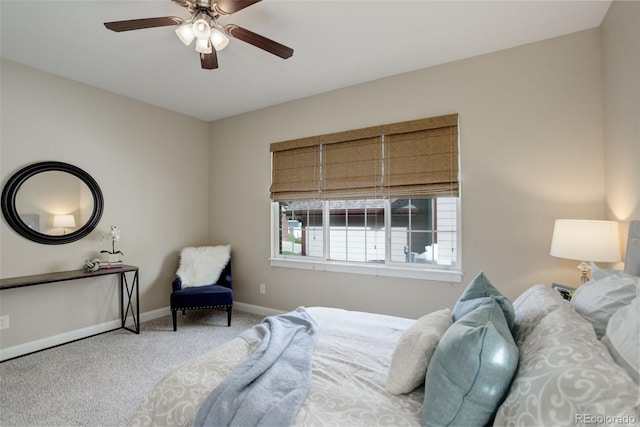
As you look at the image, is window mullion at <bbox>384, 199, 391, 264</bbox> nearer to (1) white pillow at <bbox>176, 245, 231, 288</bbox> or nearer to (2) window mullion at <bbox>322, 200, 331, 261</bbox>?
(2) window mullion at <bbox>322, 200, 331, 261</bbox>

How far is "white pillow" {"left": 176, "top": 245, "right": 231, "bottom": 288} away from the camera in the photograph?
387 centimetres

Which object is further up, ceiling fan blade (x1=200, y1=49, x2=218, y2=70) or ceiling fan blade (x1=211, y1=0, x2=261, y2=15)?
ceiling fan blade (x1=211, y1=0, x2=261, y2=15)

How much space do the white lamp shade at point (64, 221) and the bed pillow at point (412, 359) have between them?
3.46 meters

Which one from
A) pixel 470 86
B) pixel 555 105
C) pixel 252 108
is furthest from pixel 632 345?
pixel 252 108

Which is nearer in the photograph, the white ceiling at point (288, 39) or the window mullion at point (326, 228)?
the white ceiling at point (288, 39)

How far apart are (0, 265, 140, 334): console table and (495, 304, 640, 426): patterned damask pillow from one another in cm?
346

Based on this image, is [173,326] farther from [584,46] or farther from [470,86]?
[584,46]

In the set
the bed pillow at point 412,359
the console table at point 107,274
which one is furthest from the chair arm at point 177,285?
the bed pillow at point 412,359

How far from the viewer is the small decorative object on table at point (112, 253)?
3441 millimetres

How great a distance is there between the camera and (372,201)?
3.48 m

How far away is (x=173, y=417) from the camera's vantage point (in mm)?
1228

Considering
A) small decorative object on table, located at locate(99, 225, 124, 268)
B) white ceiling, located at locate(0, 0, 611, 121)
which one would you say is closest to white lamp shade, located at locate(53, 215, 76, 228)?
small decorative object on table, located at locate(99, 225, 124, 268)

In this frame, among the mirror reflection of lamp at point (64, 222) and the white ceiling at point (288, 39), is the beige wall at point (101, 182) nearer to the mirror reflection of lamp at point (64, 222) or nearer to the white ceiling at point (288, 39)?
the mirror reflection of lamp at point (64, 222)

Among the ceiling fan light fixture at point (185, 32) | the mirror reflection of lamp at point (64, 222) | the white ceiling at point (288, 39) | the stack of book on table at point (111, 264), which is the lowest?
the stack of book on table at point (111, 264)
